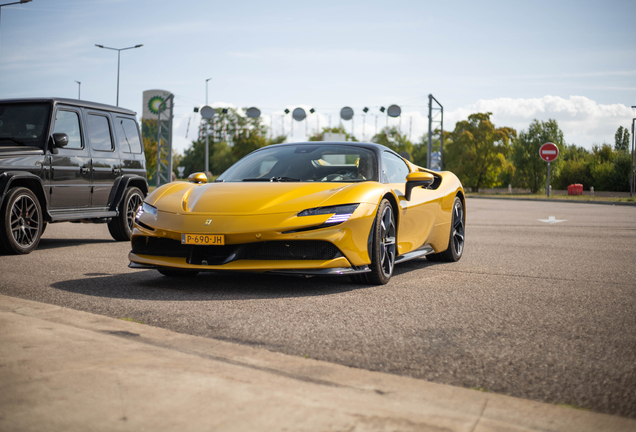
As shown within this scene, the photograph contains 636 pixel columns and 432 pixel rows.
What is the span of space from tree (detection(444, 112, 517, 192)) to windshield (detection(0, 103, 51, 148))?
213ft

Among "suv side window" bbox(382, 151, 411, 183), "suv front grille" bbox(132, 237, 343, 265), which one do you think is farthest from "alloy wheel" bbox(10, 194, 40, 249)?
"suv side window" bbox(382, 151, 411, 183)

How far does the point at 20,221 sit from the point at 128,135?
106 inches

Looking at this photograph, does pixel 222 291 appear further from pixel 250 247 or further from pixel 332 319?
pixel 332 319

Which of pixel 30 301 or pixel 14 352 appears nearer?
pixel 14 352

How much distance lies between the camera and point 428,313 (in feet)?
15.0

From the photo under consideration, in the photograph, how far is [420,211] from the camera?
22.0 ft

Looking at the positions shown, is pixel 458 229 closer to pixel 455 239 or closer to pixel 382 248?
pixel 455 239

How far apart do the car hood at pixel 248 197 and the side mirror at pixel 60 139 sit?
296cm

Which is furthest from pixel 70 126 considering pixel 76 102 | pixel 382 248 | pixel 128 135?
pixel 382 248

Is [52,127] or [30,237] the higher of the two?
[52,127]

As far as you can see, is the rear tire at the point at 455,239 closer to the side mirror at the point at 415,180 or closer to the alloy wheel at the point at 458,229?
the alloy wheel at the point at 458,229

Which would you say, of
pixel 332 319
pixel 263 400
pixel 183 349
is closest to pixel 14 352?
pixel 183 349

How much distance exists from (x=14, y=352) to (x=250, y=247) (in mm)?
2165

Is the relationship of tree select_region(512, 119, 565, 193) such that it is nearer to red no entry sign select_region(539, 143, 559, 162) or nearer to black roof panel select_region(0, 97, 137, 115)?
red no entry sign select_region(539, 143, 559, 162)
